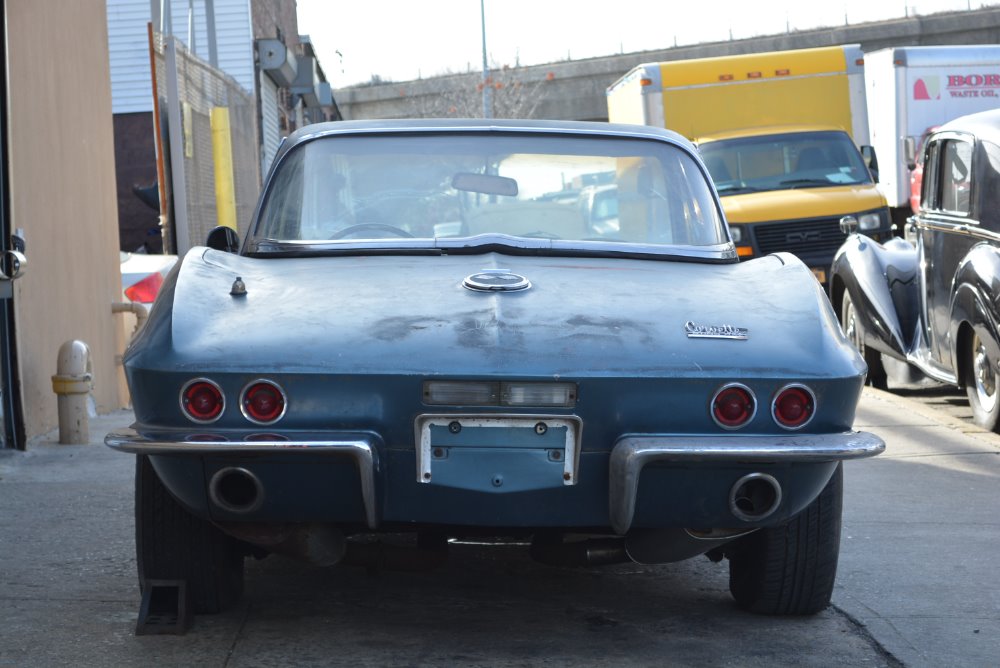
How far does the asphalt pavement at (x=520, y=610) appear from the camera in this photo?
4.12 meters

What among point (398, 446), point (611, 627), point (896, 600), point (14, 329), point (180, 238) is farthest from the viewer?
point (180, 238)

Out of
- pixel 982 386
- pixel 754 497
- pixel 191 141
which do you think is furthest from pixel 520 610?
pixel 191 141

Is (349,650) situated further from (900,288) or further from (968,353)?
(900,288)

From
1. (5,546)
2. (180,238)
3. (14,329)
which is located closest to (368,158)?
(5,546)

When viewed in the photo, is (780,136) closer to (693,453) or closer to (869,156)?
(869,156)

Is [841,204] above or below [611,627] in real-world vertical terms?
above

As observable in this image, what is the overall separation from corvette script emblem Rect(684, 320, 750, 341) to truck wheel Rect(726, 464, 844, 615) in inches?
24.8

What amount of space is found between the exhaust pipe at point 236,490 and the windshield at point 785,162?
1265cm

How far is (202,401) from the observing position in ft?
12.4

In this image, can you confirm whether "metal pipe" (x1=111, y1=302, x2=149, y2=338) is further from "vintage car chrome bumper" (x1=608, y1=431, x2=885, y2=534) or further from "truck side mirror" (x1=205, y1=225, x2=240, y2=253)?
"vintage car chrome bumper" (x1=608, y1=431, x2=885, y2=534)

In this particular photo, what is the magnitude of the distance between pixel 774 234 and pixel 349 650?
11.7m

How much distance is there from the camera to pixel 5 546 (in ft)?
18.2

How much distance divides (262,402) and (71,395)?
4996 mm

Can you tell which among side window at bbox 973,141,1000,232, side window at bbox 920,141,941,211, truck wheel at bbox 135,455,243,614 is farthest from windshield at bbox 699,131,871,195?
truck wheel at bbox 135,455,243,614
